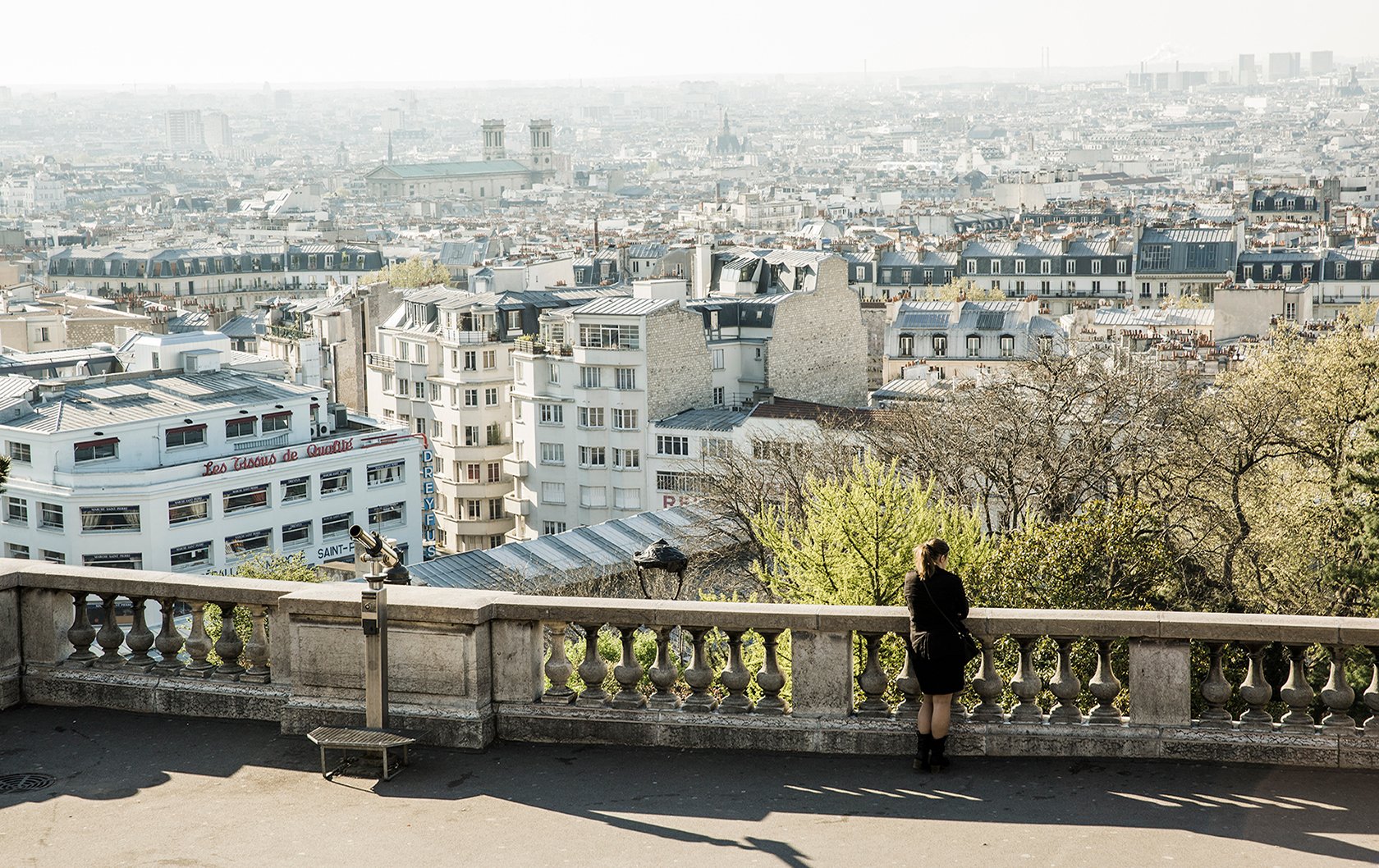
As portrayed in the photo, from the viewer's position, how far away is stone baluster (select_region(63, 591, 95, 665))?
12734mm

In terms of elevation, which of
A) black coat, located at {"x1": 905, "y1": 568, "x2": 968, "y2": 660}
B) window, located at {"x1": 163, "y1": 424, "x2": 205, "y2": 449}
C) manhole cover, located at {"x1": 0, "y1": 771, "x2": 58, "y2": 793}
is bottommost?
window, located at {"x1": 163, "y1": 424, "x2": 205, "y2": 449}

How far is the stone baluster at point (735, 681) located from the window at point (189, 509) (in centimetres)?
4739

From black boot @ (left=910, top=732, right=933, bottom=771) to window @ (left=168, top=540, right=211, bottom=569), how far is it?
4794cm

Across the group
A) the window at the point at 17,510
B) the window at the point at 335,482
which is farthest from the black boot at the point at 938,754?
the window at the point at 335,482

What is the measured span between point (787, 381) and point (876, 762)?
60096 millimetres

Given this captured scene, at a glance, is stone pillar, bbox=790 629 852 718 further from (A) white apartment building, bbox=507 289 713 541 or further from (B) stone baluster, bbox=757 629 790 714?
(A) white apartment building, bbox=507 289 713 541

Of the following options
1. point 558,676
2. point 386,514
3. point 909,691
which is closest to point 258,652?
point 558,676

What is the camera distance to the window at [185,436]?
2341 inches

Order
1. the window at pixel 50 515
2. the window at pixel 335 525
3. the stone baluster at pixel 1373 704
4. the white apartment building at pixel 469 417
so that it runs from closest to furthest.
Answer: the stone baluster at pixel 1373 704 → the window at pixel 50 515 → the window at pixel 335 525 → the white apartment building at pixel 469 417

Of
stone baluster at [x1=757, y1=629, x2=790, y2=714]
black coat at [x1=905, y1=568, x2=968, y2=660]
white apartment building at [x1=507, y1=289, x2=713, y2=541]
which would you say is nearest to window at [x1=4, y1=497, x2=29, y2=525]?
white apartment building at [x1=507, y1=289, x2=713, y2=541]

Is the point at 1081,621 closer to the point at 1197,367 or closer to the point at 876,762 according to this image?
the point at 876,762

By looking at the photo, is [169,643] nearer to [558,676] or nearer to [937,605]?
[558,676]

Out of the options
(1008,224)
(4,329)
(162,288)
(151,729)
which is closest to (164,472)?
(4,329)

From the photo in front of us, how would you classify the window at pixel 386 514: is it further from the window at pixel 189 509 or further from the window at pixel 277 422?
→ the window at pixel 189 509
